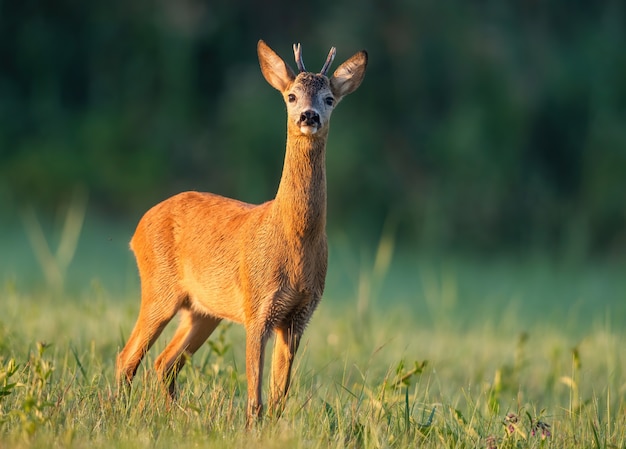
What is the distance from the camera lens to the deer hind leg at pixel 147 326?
741cm

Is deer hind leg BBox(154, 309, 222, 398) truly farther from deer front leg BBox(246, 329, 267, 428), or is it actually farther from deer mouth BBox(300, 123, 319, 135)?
deer mouth BBox(300, 123, 319, 135)

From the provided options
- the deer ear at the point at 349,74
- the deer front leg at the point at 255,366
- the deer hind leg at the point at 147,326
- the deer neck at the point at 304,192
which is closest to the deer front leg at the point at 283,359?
the deer front leg at the point at 255,366

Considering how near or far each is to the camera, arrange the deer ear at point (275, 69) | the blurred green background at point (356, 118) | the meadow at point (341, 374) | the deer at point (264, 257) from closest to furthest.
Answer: the meadow at point (341, 374)
the deer at point (264, 257)
the deer ear at point (275, 69)
the blurred green background at point (356, 118)

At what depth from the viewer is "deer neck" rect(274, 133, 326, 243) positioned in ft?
21.6

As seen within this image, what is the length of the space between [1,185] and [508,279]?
915cm

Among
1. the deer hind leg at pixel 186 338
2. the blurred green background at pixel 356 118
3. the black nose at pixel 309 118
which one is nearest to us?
the black nose at pixel 309 118

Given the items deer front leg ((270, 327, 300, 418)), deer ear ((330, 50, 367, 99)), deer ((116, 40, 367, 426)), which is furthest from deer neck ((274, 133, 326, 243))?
deer front leg ((270, 327, 300, 418))

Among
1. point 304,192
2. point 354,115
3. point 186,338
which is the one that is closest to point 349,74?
point 304,192

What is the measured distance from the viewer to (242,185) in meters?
22.9

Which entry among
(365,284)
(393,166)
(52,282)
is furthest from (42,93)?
(365,284)

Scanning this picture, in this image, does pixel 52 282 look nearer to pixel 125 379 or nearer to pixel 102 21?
pixel 125 379

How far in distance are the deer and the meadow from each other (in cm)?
16

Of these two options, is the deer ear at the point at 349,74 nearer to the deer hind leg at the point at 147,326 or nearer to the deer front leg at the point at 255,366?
the deer front leg at the point at 255,366

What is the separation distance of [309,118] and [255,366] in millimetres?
1364
